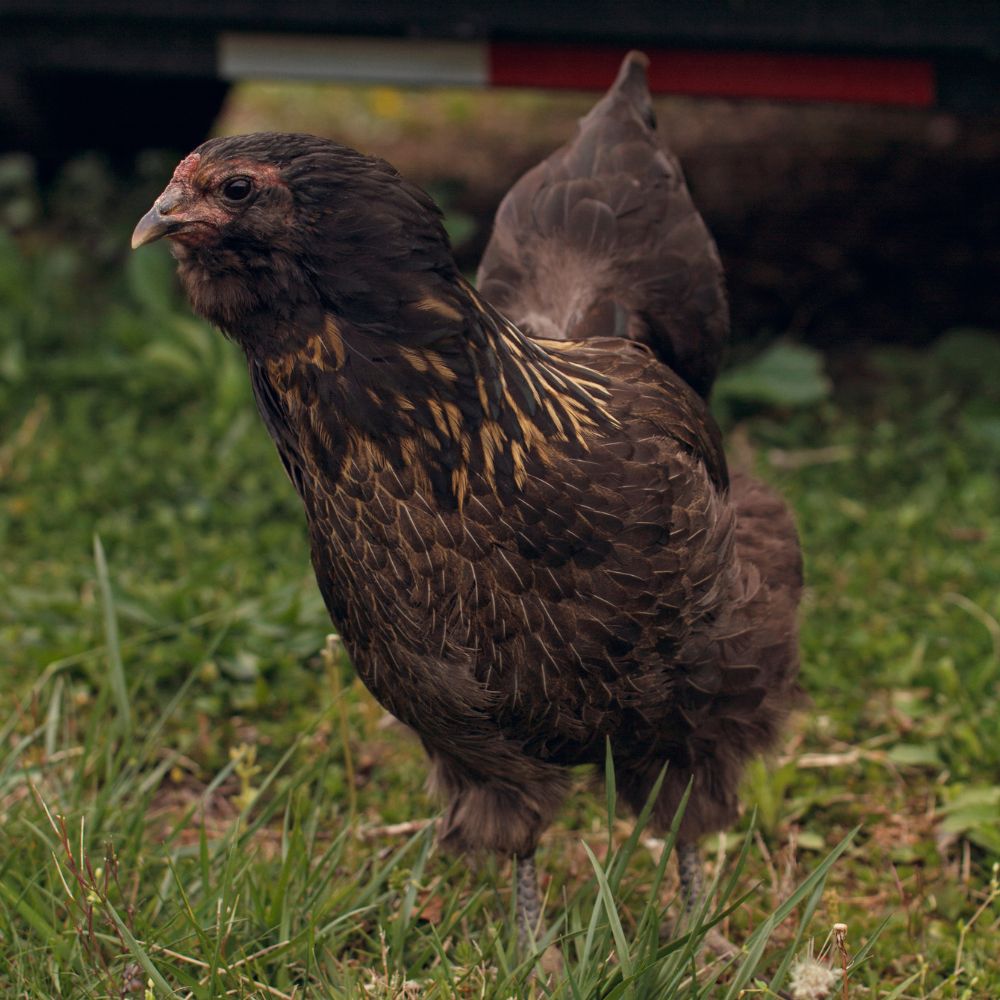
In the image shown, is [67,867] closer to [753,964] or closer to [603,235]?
[753,964]

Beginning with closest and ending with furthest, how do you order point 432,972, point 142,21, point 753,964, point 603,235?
1. point 753,964
2. point 432,972
3. point 603,235
4. point 142,21

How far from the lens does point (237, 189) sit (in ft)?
7.36

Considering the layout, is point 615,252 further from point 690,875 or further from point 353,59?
point 353,59

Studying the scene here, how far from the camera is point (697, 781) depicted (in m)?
3.03

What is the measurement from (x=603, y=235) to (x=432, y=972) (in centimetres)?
170

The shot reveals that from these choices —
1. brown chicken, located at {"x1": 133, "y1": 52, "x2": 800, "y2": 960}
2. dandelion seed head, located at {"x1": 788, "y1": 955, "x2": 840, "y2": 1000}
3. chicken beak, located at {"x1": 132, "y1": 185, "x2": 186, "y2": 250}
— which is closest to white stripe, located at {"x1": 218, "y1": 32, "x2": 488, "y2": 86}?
brown chicken, located at {"x1": 133, "y1": 52, "x2": 800, "y2": 960}

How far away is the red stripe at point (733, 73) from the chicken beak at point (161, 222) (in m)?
2.72

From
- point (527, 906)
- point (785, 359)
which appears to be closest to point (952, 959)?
point (527, 906)

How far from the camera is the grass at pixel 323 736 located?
269cm

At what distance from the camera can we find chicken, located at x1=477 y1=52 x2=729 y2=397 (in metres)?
3.31

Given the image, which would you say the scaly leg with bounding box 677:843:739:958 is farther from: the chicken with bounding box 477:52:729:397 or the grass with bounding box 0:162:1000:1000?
the chicken with bounding box 477:52:729:397

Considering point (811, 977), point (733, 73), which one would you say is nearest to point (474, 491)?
point (811, 977)

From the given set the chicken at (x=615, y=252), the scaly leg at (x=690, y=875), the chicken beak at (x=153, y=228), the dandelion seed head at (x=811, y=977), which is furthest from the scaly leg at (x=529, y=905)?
the chicken beak at (x=153, y=228)

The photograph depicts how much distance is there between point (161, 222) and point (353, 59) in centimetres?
286
